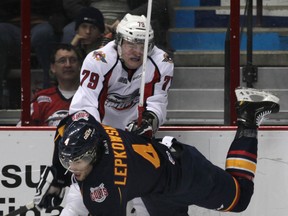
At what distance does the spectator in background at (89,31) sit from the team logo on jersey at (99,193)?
130 centimetres

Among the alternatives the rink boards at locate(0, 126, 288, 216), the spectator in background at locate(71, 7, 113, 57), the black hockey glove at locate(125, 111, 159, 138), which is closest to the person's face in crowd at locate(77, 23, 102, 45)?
the spectator in background at locate(71, 7, 113, 57)

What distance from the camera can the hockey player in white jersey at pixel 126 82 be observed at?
4.85 meters

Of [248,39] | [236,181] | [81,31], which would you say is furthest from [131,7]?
[236,181]

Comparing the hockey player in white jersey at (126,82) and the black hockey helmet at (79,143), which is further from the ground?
the hockey player in white jersey at (126,82)

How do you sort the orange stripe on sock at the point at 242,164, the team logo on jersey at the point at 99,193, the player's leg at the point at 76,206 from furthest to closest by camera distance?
the orange stripe on sock at the point at 242,164 → the player's leg at the point at 76,206 → the team logo on jersey at the point at 99,193

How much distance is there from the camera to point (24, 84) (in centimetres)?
523

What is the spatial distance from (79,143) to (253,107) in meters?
1.10

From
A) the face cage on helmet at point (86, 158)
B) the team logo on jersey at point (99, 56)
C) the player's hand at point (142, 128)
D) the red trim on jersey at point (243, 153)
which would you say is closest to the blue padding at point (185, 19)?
the team logo on jersey at point (99, 56)

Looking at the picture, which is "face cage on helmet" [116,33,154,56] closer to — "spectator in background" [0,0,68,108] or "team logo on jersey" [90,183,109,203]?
"spectator in background" [0,0,68,108]

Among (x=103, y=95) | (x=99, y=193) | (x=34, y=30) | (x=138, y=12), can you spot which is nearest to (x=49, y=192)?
(x=99, y=193)

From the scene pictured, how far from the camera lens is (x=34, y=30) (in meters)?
5.25

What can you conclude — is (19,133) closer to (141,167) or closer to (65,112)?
(65,112)

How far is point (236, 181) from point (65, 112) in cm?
106

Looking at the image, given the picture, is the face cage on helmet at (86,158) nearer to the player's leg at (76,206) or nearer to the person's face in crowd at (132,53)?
the player's leg at (76,206)
